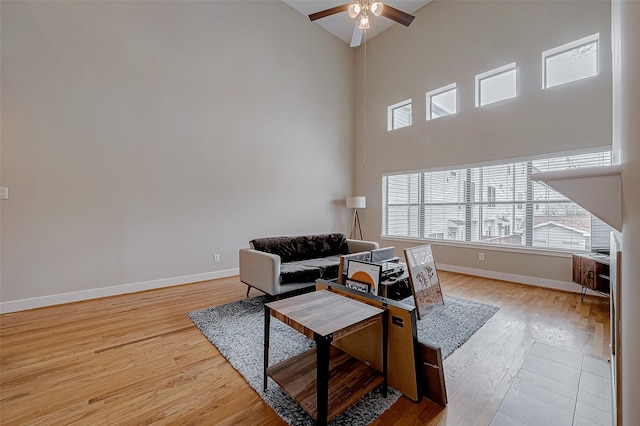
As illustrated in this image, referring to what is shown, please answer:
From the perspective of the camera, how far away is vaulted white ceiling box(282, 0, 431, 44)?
201 inches

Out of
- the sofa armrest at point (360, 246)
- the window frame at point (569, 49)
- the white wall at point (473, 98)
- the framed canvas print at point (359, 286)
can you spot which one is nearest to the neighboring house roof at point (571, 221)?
the white wall at point (473, 98)

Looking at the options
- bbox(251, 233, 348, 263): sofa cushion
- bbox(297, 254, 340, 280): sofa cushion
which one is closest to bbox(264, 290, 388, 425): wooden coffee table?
bbox(297, 254, 340, 280): sofa cushion

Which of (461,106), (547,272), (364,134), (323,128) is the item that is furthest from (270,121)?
(547,272)

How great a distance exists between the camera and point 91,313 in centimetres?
291

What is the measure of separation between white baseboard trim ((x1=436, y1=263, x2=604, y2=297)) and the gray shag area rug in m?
1.47

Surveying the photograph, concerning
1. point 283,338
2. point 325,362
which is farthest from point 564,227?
point 325,362

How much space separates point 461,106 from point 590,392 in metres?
4.32

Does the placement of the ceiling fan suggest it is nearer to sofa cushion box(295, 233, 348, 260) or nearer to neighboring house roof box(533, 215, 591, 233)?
sofa cushion box(295, 233, 348, 260)

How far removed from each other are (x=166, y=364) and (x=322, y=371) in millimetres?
1418

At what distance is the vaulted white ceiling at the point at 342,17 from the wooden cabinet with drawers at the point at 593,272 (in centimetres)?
483

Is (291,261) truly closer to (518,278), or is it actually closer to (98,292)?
(98,292)

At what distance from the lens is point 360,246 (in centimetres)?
420

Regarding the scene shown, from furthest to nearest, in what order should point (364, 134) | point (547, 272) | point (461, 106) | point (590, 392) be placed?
point (364, 134)
point (461, 106)
point (547, 272)
point (590, 392)

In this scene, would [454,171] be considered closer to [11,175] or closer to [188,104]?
[188,104]
